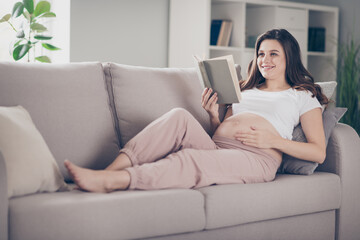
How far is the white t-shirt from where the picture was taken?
2.32 meters

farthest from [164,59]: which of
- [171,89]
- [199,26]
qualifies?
[171,89]

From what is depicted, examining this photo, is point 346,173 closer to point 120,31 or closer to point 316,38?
point 120,31

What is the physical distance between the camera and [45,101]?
2.08 metres

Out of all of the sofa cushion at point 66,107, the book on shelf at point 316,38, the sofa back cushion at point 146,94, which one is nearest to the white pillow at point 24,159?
the sofa cushion at point 66,107

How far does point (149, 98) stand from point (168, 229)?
798 millimetres

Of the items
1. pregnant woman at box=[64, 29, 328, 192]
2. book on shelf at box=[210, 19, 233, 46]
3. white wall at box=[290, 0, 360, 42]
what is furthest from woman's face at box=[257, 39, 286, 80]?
white wall at box=[290, 0, 360, 42]

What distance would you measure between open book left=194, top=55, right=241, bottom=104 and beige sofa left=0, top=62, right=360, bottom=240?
8.4 inches

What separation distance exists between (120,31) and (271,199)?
8.10 feet

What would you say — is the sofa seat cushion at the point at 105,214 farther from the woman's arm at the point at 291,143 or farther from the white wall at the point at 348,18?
the white wall at the point at 348,18

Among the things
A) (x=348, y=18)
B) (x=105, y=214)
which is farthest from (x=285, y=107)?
(x=348, y=18)

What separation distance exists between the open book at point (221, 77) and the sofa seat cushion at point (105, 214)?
1.97 ft

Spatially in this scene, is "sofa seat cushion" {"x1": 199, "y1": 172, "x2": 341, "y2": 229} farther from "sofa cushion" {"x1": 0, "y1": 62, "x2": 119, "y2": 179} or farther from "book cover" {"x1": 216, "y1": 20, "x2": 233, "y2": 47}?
"book cover" {"x1": 216, "y1": 20, "x2": 233, "y2": 47}

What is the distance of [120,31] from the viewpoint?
Answer: 13.4 ft

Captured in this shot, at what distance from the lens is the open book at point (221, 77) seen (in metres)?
2.19
